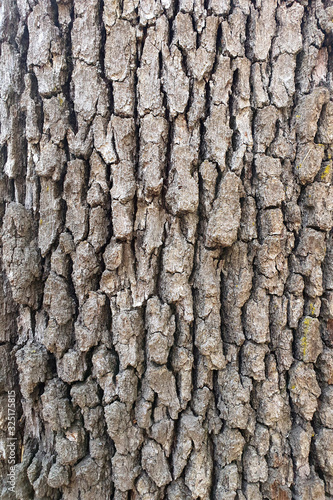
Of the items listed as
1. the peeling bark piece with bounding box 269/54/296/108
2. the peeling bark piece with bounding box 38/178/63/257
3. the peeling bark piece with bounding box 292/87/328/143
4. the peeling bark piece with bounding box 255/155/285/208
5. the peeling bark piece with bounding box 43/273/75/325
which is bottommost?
the peeling bark piece with bounding box 43/273/75/325

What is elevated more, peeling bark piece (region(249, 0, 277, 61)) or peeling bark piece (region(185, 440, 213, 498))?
peeling bark piece (region(249, 0, 277, 61))

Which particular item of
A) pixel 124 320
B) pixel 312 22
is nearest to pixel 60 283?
pixel 124 320

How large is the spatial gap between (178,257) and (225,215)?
25 centimetres

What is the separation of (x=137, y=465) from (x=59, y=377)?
1.56ft

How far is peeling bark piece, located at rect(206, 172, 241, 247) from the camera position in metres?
1.24

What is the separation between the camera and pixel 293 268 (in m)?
1.31

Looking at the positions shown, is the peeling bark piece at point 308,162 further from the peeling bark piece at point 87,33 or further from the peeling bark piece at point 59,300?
the peeling bark piece at point 59,300

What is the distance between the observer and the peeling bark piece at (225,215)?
4.07 feet

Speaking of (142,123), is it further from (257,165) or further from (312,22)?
(312,22)

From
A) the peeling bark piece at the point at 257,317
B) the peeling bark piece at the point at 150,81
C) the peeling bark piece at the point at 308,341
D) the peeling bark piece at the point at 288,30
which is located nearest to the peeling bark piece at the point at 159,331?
the peeling bark piece at the point at 257,317

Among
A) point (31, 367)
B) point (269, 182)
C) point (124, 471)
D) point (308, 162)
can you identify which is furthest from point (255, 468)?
point (308, 162)

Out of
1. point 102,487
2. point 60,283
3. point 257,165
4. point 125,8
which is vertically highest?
point 125,8

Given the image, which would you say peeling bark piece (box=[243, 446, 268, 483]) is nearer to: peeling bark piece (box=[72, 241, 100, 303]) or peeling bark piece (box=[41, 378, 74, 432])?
peeling bark piece (box=[41, 378, 74, 432])

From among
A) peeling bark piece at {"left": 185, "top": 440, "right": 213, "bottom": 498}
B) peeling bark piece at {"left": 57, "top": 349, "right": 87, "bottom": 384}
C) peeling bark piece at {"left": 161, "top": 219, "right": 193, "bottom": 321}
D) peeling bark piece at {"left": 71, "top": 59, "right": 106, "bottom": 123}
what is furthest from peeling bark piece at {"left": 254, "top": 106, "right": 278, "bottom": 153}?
peeling bark piece at {"left": 185, "top": 440, "right": 213, "bottom": 498}
